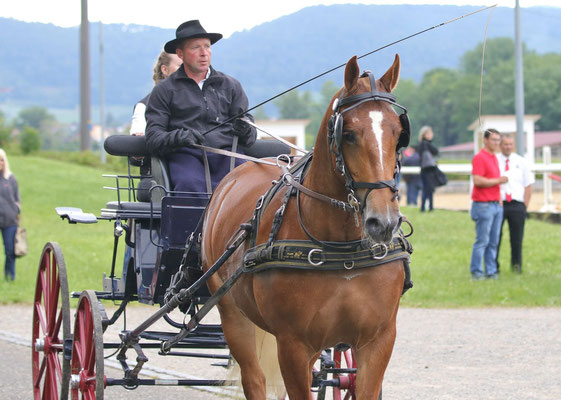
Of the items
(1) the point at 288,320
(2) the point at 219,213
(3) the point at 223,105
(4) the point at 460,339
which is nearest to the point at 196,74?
(3) the point at 223,105

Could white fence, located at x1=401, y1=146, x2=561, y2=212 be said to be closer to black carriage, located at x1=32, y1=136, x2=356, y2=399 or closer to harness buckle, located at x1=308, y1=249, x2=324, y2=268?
black carriage, located at x1=32, y1=136, x2=356, y2=399

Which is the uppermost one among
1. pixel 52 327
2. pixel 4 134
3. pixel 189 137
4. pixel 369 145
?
pixel 4 134

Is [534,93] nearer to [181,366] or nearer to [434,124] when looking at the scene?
[434,124]

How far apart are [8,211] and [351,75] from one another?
9736mm

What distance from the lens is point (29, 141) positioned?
3675 cm

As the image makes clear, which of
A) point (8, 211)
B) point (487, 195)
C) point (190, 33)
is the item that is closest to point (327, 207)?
point (190, 33)

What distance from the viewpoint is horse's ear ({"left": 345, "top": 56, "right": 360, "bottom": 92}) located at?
393 centimetres

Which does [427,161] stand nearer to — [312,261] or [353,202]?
[312,261]

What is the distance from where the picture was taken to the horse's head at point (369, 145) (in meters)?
3.66

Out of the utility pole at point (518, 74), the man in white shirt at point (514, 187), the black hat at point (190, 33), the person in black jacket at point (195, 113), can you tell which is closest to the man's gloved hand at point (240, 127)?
the person in black jacket at point (195, 113)

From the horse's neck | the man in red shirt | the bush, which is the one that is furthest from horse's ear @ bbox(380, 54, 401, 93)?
the bush

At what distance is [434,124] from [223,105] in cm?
11475

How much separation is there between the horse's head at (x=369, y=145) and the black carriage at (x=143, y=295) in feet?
4.85

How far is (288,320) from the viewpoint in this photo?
4.23 metres
